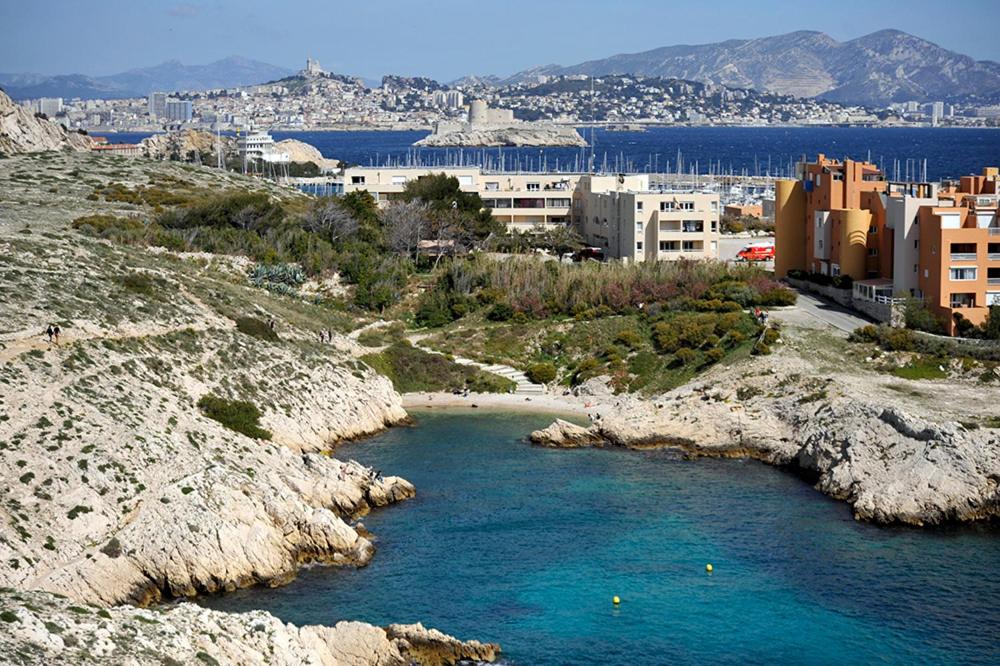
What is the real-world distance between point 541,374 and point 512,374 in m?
1.46

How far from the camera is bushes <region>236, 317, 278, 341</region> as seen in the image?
2229 inches

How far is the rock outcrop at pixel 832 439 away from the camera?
142 feet

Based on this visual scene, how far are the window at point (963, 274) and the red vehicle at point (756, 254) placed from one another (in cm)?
2364

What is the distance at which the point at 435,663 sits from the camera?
3209cm

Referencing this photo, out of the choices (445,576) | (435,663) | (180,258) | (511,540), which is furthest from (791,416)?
(180,258)

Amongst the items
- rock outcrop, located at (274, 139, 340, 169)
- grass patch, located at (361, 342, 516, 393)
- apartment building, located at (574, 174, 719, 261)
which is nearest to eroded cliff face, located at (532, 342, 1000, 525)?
grass patch, located at (361, 342, 516, 393)

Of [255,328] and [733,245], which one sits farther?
[733,245]

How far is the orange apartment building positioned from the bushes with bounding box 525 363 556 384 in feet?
48.7

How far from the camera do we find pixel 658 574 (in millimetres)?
38125

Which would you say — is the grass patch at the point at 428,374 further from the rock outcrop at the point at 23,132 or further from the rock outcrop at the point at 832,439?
the rock outcrop at the point at 23,132

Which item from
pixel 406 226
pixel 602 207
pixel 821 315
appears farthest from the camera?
pixel 602 207

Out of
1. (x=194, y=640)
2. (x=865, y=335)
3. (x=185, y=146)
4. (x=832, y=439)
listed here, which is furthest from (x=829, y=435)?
(x=185, y=146)

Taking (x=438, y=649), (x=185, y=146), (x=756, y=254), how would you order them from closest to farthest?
1. (x=438, y=649)
2. (x=756, y=254)
3. (x=185, y=146)

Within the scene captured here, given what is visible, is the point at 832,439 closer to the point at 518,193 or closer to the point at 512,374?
the point at 512,374
